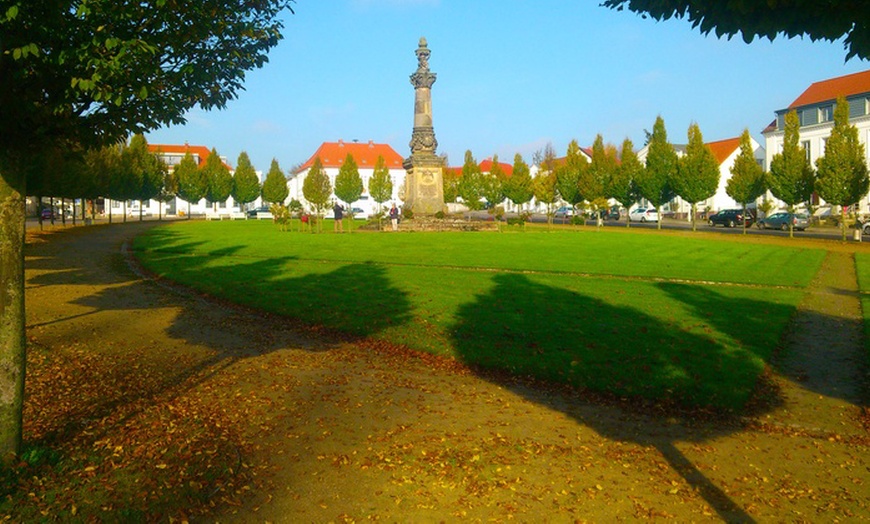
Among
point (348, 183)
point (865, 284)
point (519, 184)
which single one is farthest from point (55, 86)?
point (348, 183)

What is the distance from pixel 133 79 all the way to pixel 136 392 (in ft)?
12.1

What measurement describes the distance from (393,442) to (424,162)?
38.4m

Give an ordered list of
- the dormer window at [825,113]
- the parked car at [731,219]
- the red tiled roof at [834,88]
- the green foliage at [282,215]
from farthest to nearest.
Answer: the dormer window at [825,113]
the red tiled roof at [834,88]
the parked car at [731,219]
the green foliage at [282,215]

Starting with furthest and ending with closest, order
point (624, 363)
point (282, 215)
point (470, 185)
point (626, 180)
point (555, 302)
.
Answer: point (470, 185) → point (626, 180) → point (282, 215) → point (555, 302) → point (624, 363)

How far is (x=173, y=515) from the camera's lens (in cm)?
479

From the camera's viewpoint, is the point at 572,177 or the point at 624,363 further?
the point at 572,177

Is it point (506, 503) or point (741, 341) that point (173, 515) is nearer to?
point (506, 503)

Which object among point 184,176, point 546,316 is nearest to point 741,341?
point 546,316

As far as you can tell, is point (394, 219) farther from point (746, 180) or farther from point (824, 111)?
point (824, 111)

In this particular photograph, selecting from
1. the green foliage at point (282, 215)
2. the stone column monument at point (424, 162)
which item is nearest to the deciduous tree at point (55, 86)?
the stone column monument at point (424, 162)

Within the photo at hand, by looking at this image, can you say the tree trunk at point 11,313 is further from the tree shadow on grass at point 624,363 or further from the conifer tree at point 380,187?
the conifer tree at point 380,187

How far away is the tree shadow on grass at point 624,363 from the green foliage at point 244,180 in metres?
69.0

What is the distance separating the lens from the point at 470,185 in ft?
258

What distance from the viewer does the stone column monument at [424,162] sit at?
145 ft
